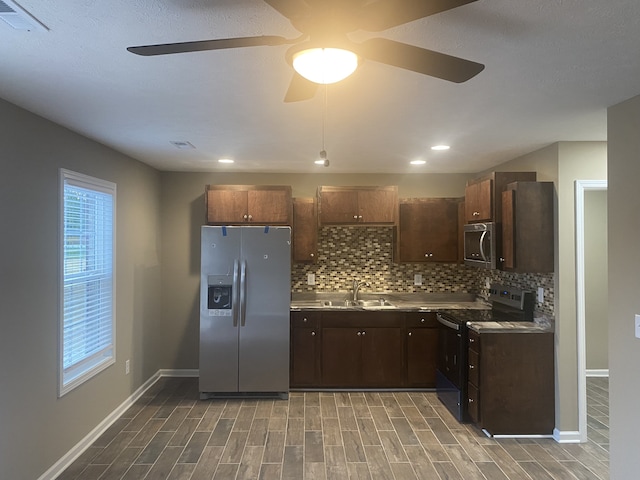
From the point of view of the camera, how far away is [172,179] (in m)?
4.70

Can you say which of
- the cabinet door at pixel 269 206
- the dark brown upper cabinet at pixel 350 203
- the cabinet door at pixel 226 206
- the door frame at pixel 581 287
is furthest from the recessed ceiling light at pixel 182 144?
the door frame at pixel 581 287

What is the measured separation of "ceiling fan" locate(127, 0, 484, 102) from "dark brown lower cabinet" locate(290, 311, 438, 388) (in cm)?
323

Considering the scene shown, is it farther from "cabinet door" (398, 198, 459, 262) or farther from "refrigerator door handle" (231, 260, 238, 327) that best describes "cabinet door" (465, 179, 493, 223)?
"refrigerator door handle" (231, 260, 238, 327)

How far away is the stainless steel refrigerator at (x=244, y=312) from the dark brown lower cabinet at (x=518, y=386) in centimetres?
190

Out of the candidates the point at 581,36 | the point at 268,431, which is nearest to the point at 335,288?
the point at 268,431

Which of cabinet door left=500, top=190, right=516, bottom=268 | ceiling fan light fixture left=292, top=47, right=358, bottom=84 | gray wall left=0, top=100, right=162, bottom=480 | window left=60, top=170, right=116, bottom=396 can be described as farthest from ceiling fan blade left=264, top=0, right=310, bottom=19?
cabinet door left=500, top=190, right=516, bottom=268

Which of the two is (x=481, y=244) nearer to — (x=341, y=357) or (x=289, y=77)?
(x=341, y=357)

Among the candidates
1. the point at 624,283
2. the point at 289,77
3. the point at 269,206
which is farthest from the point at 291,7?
the point at 269,206

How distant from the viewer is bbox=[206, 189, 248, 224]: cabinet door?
4.34 meters

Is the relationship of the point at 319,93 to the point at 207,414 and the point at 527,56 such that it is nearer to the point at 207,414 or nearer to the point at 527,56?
the point at 527,56

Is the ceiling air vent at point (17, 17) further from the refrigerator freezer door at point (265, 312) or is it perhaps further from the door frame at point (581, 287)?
the door frame at point (581, 287)

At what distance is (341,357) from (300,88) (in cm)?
324

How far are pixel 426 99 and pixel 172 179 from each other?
3.41 meters

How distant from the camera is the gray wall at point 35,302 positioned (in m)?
2.25
